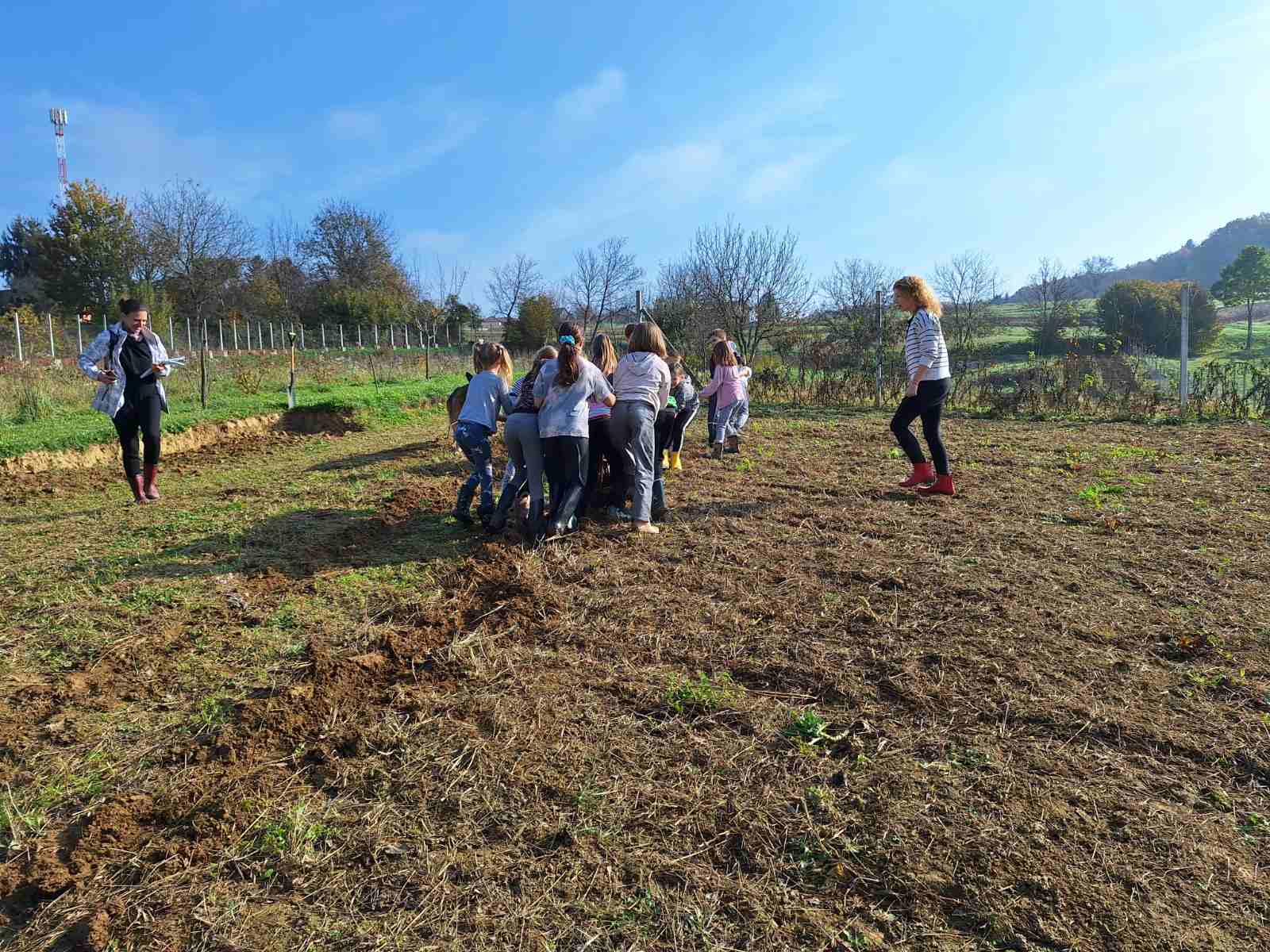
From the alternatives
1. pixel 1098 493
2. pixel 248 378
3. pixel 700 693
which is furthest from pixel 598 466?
pixel 248 378

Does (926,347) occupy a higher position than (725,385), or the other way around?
(926,347)

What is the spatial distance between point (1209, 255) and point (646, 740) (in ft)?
304

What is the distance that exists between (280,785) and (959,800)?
7.75 ft

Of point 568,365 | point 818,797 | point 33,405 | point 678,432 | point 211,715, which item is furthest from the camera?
point 33,405

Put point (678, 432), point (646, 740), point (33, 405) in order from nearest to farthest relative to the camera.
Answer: point (646, 740) < point (678, 432) < point (33, 405)

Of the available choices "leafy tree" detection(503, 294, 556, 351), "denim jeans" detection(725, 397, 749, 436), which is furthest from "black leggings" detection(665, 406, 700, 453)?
"leafy tree" detection(503, 294, 556, 351)

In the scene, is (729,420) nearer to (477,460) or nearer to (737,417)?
(737,417)

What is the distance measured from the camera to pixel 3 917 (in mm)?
2094

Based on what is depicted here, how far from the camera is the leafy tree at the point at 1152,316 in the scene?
22188mm

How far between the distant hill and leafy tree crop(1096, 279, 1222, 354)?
47.4m

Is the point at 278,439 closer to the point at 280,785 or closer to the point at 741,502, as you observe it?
the point at 741,502

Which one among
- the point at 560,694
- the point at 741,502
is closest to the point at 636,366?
Answer: the point at 741,502

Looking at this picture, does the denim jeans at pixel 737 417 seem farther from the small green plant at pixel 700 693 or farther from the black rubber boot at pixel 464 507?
Answer: the small green plant at pixel 700 693

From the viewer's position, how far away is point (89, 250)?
104 ft
